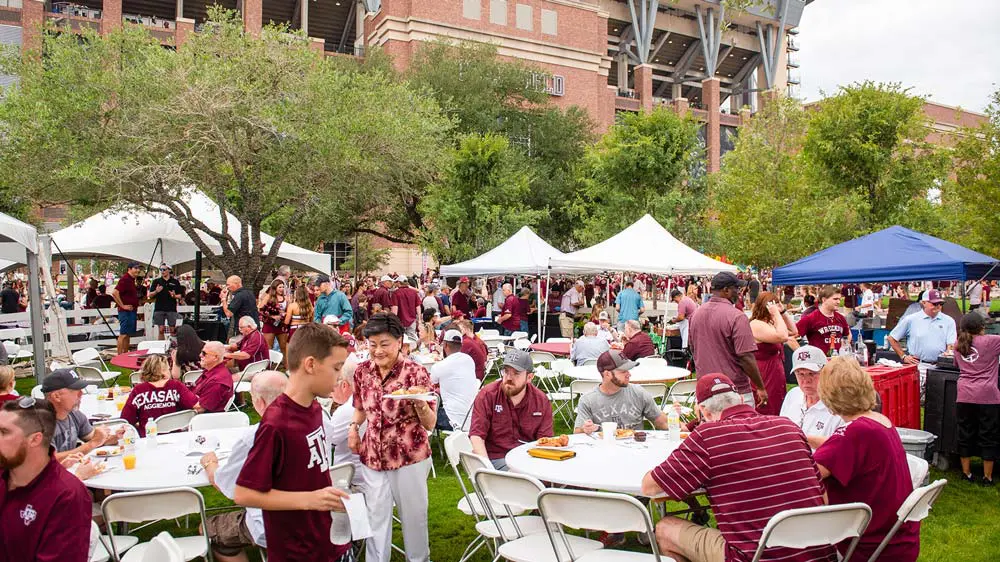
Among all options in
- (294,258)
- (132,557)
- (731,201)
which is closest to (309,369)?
(132,557)

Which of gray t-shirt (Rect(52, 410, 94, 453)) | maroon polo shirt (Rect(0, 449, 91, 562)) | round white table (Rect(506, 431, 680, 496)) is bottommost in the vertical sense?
round white table (Rect(506, 431, 680, 496))

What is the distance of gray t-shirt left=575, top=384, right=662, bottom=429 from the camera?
5.58m

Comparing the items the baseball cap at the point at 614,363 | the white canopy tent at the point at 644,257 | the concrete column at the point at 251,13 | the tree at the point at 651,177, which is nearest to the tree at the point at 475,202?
the tree at the point at 651,177

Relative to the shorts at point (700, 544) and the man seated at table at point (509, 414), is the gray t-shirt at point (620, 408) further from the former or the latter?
the shorts at point (700, 544)

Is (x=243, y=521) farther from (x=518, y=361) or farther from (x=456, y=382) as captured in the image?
(x=456, y=382)

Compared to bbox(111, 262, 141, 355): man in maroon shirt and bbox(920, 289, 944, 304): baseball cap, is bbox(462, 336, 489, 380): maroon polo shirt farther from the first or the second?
bbox(111, 262, 141, 355): man in maroon shirt

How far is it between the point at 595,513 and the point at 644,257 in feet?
35.7

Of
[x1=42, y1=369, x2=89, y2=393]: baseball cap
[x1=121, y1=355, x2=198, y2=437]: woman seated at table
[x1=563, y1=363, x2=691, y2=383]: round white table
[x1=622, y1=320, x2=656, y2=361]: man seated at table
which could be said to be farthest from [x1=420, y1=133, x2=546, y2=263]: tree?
[x1=42, y1=369, x2=89, y2=393]: baseball cap

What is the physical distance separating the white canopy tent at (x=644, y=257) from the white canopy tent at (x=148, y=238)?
25.6 feet

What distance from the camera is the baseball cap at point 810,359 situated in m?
5.16

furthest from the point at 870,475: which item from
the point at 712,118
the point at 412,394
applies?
the point at 712,118

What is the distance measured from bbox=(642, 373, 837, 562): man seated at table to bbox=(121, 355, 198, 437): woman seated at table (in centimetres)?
453

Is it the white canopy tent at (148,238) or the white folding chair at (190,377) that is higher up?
the white canopy tent at (148,238)

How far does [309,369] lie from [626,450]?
271 centimetres
